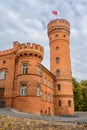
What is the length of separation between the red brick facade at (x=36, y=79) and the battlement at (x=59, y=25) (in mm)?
991

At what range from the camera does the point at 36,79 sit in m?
23.6

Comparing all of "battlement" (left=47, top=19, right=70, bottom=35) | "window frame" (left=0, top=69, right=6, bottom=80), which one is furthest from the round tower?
"battlement" (left=47, top=19, right=70, bottom=35)

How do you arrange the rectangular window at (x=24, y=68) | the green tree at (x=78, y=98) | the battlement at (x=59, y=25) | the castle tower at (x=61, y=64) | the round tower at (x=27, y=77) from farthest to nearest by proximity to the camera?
the green tree at (x=78, y=98) → the battlement at (x=59, y=25) → the castle tower at (x=61, y=64) → the rectangular window at (x=24, y=68) → the round tower at (x=27, y=77)

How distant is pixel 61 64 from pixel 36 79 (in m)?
12.9

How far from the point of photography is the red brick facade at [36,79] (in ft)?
75.4

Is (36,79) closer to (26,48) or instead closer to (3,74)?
(26,48)

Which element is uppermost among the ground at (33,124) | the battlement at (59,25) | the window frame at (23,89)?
the battlement at (59,25)

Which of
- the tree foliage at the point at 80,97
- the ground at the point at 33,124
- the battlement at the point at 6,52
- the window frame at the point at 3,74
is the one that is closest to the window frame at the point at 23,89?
the window frame at the point at 3,74

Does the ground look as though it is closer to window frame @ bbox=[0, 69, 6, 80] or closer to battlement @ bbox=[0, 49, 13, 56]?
window frame @ bbox=[0, 69, 6, 80]

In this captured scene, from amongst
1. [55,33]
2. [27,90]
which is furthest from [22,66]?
[55,33]

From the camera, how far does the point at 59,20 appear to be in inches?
1492

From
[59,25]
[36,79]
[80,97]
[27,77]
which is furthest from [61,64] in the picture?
[80,97]

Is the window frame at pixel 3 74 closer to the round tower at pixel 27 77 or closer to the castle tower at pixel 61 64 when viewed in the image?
the round tower at pixel 27 77

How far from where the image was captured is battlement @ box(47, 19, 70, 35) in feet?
122
